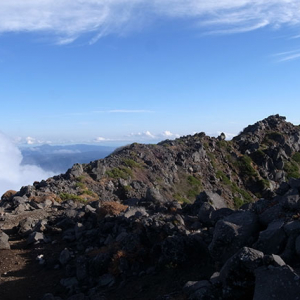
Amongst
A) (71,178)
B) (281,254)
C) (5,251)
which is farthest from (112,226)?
(71,178)

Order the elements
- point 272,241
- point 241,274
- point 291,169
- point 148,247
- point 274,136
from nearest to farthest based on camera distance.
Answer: point 241,274
point 272,241
point 148,247
point 291,169
point 274,136

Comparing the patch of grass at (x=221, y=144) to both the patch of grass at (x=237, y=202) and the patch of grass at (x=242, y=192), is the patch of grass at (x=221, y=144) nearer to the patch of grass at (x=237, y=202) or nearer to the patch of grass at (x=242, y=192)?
the patch of grass at (x=242, y=192)

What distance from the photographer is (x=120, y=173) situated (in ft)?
169

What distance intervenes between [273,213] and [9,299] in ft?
42.6

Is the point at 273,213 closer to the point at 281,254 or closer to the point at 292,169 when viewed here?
the point at 281,254

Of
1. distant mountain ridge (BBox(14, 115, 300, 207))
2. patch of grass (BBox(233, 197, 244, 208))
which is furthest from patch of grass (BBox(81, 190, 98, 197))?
patch of grass (BBox(233, 197, 244, 208))

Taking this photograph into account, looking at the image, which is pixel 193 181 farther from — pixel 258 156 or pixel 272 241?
A: pixel 272 241

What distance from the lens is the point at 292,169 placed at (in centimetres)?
7438

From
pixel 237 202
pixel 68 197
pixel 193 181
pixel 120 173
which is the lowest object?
pixel 237 202

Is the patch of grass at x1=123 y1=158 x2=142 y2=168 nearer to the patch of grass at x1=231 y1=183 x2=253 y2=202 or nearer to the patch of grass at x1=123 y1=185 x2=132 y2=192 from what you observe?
the patch of grass at x1=123 y1=185 x2=132 y2=192

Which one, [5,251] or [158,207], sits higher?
[158,207]

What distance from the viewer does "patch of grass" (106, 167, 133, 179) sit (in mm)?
50275

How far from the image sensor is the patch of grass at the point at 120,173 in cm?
5028

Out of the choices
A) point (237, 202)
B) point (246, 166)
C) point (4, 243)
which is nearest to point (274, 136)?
point (246, 166)
